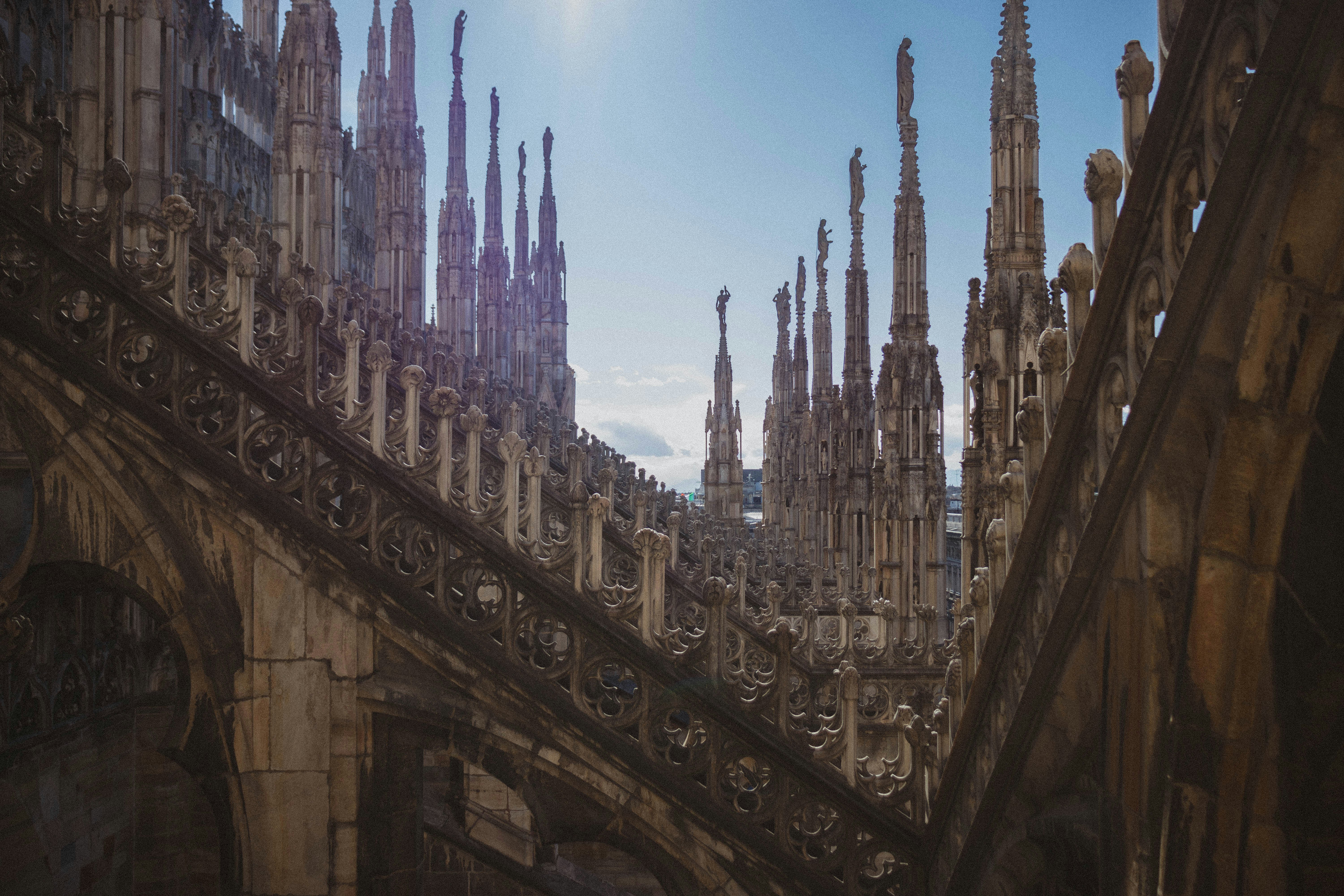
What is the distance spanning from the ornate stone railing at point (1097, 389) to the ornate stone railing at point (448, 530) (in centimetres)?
71

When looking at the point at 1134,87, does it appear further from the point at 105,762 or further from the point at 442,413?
the point at 105,762

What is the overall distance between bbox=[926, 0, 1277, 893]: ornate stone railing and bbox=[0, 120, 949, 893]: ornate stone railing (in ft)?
2.34

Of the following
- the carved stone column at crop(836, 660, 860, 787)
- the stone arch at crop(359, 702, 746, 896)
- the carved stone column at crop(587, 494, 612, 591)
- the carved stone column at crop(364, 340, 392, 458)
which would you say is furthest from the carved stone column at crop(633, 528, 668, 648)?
the carved stone column at crop(364, 340, 392, 458)

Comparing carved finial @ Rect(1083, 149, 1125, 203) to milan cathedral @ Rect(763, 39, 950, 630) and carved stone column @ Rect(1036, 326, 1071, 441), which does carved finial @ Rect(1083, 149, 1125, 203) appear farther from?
milan cathedral @ Rect(763, 39, 950, 630)

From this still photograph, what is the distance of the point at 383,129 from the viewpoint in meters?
26.4

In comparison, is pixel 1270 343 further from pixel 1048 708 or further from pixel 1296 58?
pixel 1048 708

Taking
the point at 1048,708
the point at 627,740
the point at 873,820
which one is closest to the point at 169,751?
the point at 627,740

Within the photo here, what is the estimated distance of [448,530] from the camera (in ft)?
16.3

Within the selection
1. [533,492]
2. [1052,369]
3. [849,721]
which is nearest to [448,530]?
[533,492]

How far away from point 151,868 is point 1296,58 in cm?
981

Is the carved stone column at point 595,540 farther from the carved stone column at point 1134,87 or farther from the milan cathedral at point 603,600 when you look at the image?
the carved stone column at point 1134,87

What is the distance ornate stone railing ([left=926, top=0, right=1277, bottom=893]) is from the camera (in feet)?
8.64

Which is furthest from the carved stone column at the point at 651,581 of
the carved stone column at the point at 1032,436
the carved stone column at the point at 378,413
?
the carved stone column at the point at 1032,436

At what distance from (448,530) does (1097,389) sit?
3.22m
